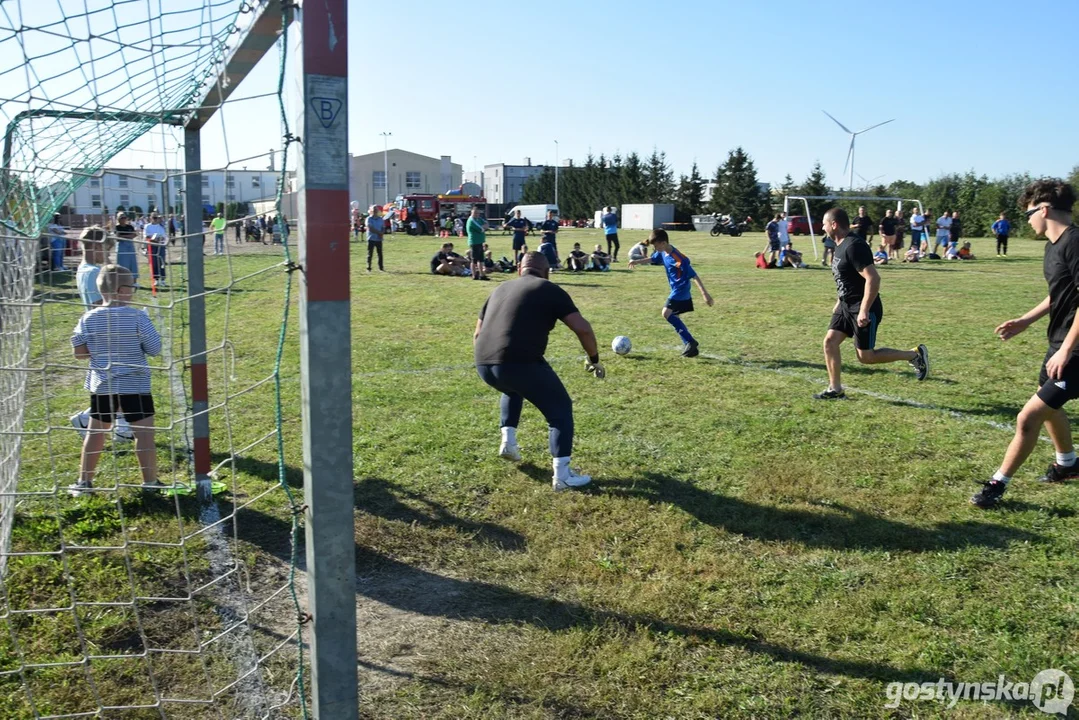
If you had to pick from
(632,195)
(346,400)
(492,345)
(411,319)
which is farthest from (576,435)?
(632,195)

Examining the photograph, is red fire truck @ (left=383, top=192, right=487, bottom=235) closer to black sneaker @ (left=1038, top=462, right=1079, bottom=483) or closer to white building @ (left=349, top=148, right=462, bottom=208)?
white building @ (left=349, top=148, right=462, bottom=208)

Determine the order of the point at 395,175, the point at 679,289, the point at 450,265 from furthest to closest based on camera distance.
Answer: the point at 395,175 → the point at 450,265 → the point at 679,289

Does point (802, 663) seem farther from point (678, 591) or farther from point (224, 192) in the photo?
point (224, 192)

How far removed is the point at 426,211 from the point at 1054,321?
158ft

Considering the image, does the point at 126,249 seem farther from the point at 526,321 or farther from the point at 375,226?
the point at 375,226

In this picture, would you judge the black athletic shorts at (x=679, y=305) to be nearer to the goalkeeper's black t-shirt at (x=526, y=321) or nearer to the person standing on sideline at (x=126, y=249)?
the goalkeeper's black t-shirt at (x=526, y=321)

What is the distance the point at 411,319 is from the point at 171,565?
9751 mm

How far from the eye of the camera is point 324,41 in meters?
2.31

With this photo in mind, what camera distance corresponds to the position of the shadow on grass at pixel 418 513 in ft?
16.0

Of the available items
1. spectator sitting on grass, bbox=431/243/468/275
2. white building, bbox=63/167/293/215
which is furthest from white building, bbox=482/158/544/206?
white building, bbox=63/167/293/215

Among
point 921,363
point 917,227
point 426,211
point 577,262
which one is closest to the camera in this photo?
point 921,363

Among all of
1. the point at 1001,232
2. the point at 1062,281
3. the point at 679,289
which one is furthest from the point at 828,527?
the point at 1001,232

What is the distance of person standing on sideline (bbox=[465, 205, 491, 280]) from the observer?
2061 centimetres

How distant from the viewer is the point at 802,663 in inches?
139
